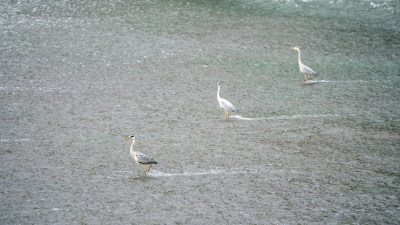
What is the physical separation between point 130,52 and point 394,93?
19.1 ft

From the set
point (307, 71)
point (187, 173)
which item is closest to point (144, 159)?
point (187, 173)

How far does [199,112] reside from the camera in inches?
353

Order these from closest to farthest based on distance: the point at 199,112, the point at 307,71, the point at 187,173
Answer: the point at 187,173
the point at 199,112
the point at 307,71

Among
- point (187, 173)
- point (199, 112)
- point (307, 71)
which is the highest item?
point (307, 71)

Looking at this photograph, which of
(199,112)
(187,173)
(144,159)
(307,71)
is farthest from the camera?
(307,71)

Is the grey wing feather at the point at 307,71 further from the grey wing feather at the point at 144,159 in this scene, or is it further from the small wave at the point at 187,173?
the grey wing feather at the point at 144,159

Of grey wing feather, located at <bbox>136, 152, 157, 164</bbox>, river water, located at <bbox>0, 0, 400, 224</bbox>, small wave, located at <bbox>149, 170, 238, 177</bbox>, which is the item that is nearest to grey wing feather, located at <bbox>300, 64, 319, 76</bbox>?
river water, located at <bbox>0, 0, 400, 224</bbox>

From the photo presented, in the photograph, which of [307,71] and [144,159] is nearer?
[144,159]

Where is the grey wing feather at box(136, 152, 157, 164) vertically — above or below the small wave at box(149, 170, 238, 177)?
→ above

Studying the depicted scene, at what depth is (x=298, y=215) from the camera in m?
5.54

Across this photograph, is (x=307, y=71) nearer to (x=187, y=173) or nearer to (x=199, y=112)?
(x=199, y=112)

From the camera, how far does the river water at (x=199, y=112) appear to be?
5871mm

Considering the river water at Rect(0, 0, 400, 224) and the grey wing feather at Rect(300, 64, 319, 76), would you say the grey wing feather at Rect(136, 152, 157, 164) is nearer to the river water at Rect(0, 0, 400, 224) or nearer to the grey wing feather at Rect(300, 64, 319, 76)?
the river water at Rect(0, 0, 400, 224)

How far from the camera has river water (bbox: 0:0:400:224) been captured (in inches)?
231
